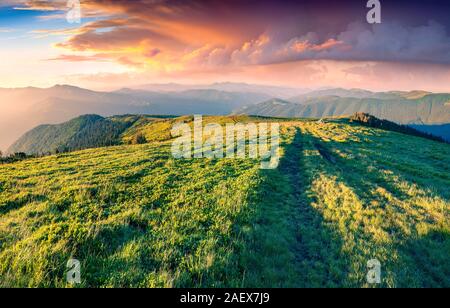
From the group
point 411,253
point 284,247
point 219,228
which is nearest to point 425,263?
point 411,253

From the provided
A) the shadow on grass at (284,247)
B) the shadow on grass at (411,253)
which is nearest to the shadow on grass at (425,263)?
the shadow on grass at (411,253)

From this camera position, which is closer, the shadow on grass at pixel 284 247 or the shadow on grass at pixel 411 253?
the shadow on grass at pixel 284 247

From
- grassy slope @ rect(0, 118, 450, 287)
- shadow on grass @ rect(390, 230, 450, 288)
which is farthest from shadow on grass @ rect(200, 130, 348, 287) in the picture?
shadow on grass @ rect(390, 230, 450, 288)

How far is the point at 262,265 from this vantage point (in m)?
7.79

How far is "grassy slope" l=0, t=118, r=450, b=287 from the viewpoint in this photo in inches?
285

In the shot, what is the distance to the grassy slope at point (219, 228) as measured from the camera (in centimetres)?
724

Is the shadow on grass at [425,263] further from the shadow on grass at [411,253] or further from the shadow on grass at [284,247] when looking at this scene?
the shadow on grass at [284,247]

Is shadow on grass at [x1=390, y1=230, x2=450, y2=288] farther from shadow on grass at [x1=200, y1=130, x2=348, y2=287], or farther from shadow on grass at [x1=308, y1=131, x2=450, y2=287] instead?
shadow on grass at [x1=200, y1=130, x2=348, y2=287]

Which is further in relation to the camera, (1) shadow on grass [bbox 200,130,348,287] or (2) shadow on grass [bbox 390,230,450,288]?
(2) shadow on grass [bbox 390,230,450,288]

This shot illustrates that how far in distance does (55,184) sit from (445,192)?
2546 centimetres

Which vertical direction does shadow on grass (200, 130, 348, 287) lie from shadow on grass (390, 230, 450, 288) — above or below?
above

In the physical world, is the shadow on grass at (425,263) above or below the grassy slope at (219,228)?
below
